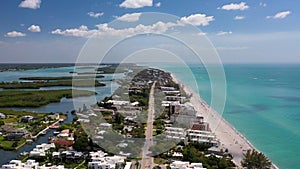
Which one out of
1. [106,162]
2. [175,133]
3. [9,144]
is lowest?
[9,144]

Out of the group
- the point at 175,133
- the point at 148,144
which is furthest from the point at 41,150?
the point at 175,133

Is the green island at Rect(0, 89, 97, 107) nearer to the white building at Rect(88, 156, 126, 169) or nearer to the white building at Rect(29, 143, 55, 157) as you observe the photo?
the white building at Rect(29, 143, 55, 157)

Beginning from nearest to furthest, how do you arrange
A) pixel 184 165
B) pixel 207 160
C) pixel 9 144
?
pixel 184 165 → pixel 207 160 → pixel 9 144

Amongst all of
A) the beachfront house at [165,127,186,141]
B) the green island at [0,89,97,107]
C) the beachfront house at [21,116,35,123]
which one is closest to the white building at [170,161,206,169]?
the beachfront house at [165,127,186,141]

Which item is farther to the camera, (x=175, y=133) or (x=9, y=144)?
(x=9, y=144)

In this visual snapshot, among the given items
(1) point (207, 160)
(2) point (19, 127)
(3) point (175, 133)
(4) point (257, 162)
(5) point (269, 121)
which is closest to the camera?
(4) point (257, 162)

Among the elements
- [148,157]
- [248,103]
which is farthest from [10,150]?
[248,103]

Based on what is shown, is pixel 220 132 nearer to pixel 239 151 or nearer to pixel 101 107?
pixel 239 151

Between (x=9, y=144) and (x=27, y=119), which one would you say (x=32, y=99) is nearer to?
(x=27, y=119)

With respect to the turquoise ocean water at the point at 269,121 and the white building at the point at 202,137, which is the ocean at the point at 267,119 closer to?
the turquoise ocean water at the point at 269,121

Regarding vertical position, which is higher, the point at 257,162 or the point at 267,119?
the point at 257,162
